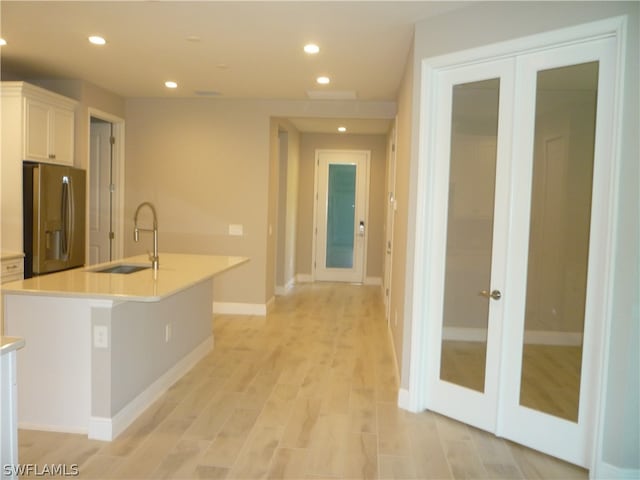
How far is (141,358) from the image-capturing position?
10.8 feet

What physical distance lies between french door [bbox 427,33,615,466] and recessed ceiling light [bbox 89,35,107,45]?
105 inches

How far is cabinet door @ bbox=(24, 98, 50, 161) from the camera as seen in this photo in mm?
4480

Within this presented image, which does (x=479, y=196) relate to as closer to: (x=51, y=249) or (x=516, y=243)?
(x=516, y=243)

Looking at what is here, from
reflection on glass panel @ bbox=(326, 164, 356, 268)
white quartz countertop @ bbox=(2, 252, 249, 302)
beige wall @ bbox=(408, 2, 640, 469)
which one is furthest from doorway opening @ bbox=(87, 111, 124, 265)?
beige wall @ bbox=(408, 2, 640, 469)

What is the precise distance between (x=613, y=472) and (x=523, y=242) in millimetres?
1256

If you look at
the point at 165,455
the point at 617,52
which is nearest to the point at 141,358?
the point at 165,455

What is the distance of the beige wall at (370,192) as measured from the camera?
877 cm

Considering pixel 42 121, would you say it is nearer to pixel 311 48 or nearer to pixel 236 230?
pixel 236 230

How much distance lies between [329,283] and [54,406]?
245 inches

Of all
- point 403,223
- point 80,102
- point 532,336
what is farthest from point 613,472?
point 80,102

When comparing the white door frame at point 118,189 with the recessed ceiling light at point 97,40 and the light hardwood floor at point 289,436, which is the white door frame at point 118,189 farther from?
the light hardwood floor at point 289,436

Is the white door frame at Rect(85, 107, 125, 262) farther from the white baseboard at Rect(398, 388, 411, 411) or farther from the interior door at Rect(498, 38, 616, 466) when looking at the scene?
the interior door at Rect(498, 38, 616, 466)

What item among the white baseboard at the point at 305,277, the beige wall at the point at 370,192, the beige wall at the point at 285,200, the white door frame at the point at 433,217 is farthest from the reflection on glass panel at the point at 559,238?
the white baseboard at the point at 305,277

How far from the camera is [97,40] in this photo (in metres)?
3.97
